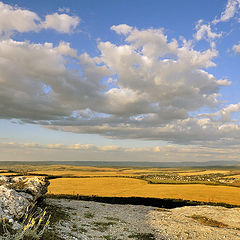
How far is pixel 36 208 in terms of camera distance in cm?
2497

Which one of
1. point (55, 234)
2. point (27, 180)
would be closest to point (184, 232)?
point (55, 234)

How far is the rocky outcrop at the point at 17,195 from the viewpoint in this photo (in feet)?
62.1

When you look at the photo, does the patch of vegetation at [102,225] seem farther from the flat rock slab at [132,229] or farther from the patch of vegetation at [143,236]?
the patch of vegetation at [143,236]

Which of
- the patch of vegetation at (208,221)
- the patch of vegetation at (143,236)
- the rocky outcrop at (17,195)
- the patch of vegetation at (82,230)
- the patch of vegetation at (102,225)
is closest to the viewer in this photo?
the rocky outcrop at (17,195)

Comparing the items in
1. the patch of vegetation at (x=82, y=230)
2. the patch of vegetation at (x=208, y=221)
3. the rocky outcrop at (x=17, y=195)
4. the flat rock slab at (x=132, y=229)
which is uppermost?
the rocky outcrop at (x=17, y=195)

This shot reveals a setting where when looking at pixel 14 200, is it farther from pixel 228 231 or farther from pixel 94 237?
pixel 228 231

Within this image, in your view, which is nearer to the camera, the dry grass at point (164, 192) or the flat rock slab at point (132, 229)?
the flat rock slab at point (132, 229)

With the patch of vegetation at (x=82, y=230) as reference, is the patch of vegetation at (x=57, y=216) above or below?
above

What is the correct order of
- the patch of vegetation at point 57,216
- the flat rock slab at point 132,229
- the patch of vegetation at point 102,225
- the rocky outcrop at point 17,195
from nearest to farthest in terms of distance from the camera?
the rocky outcrop at point 17,195 → the flat rock slab at point 132,229 → the patch of vegetation at point 57,216 → the patch of vegetation at point 102,225

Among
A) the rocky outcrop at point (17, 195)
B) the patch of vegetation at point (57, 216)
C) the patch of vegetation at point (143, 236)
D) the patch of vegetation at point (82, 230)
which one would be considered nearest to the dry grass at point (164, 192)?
the patch of vegetation at point (57, 216)

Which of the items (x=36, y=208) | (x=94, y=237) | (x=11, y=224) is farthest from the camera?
(x=36, y=208)

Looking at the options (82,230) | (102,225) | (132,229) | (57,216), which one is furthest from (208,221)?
(57,216)

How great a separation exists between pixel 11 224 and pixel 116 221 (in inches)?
520

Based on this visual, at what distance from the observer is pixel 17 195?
70.1 ft
